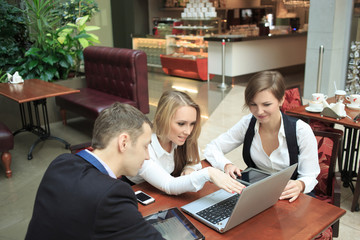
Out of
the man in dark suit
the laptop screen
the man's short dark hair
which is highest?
the man's short dark hair

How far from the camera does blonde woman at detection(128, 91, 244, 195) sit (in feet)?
5.57

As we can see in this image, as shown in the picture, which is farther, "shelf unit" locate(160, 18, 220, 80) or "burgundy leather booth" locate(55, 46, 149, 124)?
"shelf unit" locate(160, 18, 220, 80)

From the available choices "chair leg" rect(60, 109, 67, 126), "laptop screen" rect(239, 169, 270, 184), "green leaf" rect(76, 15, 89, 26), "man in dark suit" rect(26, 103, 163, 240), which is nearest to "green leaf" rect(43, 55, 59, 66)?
"chair leg" rect(60, 109, 67, 126)

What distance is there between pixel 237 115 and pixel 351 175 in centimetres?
270

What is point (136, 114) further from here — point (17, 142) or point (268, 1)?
point (268, 1)

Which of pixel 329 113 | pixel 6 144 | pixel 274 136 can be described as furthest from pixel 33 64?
pixel 274 136

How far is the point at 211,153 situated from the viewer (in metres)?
2.21

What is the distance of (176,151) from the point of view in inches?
80.7

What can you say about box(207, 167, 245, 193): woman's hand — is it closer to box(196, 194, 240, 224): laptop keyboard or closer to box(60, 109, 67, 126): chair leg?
box(196, 194, 240, 224): laptop keyboard

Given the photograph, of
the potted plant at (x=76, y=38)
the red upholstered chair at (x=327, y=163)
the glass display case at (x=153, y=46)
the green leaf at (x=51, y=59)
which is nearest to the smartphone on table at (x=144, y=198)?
the red upholstered chair at (x=327, y=163)

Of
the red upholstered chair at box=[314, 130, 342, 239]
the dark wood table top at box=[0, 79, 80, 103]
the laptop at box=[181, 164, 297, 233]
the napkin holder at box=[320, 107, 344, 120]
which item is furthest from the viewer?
the dark wood table top at box=[0, 79, 80, 103]

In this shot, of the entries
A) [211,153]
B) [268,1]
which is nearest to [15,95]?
[211,153]

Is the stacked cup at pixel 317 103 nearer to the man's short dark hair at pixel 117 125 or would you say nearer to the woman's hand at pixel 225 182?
the woman's hand at pixel 225 182

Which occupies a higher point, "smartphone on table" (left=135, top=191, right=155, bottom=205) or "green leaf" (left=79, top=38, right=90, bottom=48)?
"green leaf" (left=79, top=38, right=90, bottom=48)
